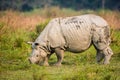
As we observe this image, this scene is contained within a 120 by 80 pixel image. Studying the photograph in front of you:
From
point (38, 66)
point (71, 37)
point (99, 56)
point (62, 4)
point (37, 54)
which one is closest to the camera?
point (38, 66)

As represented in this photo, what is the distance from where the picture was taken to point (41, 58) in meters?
13.3

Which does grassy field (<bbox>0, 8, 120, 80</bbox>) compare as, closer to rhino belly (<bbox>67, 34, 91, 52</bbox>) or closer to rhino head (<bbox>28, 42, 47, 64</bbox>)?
rhino head (<bbox>28, 42, 47, 64</bbox>)

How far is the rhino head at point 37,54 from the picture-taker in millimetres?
13086

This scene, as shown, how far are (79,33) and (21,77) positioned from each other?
279 cm

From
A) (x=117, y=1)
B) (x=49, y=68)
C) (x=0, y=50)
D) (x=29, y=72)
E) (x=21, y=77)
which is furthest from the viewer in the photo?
(x=117, y=1)

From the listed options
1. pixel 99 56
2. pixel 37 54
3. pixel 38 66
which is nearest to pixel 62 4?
pixel 99 56

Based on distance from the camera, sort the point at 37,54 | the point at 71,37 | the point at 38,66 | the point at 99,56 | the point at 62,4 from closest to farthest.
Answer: the point at 38,66, the point at 37,54, the point at 71,37, the point at 99,56, the point at 62,4

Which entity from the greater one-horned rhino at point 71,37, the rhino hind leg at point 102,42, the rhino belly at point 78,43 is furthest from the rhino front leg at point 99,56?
the rhino belly at point 78,43

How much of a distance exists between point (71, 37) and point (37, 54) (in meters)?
1.02

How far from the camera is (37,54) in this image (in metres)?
13.2

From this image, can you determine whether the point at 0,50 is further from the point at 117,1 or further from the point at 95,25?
the point at 117,1

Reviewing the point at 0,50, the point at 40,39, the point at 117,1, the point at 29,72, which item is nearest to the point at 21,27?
the point at 0,50

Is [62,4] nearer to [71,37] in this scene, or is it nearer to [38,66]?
[71,37]

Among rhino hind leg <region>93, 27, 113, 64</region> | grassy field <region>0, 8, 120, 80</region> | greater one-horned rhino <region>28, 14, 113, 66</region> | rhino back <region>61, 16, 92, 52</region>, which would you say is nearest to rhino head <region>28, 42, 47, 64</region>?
greater one-horned rhino <region>28, 14, 113, 66</region>
